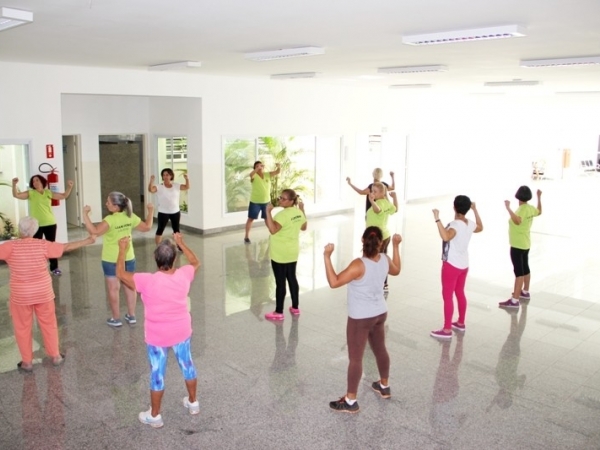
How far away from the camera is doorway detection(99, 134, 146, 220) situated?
12625 millimetres

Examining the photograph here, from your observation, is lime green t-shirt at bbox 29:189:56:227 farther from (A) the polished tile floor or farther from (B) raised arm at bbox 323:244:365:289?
(B) raised arm at bbox 323:244:365:289

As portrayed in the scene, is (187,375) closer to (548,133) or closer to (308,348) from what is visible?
(308,348)

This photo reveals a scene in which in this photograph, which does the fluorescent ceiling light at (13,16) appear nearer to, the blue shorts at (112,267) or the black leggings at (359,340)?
the blue shorts at (112,267)

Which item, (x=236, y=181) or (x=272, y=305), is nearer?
(x=272, y=305)

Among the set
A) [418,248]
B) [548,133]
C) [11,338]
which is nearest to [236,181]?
[418,248]

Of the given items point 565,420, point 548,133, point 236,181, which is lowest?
point 565,420

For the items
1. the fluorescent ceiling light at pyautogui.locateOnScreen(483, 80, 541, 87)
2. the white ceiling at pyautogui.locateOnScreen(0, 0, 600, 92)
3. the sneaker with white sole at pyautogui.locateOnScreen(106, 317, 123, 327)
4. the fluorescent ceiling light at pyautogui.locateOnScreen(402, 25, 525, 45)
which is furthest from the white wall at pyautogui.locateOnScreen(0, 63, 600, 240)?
the fluorescent ceiling light at pyautogui.locateOnScreen(402, 25, 525, 45)

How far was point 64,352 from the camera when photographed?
5.63 m

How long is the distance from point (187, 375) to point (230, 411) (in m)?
0.55

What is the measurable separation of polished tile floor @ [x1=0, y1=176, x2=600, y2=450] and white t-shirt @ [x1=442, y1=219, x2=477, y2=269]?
2.93 feet

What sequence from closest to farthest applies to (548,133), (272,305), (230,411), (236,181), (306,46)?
(230,411)
(306,46)
(272,305)
(236,181)
(548,133)

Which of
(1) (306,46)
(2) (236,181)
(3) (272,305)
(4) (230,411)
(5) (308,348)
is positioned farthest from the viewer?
(2) (236,181)

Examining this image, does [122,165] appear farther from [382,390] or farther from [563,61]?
[382,390]

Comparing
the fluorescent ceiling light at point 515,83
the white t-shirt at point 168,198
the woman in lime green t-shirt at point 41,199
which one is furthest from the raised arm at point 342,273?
the fluorescent ceiling light at point 515,83
